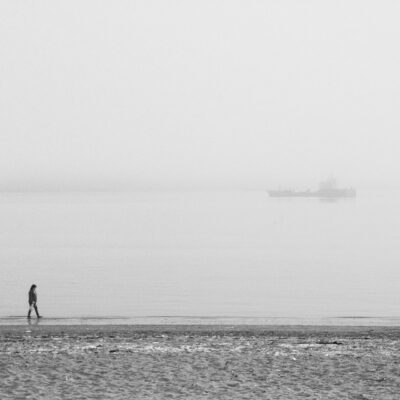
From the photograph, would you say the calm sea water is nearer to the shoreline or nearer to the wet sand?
the shoreline

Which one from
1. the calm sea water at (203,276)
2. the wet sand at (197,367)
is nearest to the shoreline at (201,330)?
the wet sand at (197,367)

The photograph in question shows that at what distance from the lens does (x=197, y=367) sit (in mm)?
14531

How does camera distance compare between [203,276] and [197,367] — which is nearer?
[197,367]

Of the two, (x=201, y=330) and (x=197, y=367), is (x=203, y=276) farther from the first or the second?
(x=197, y=367)

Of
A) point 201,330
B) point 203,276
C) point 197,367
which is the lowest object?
point 197,367

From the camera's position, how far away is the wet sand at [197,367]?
492 inches

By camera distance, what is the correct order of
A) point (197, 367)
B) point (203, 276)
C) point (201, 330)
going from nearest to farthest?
point (197, 367) → point (201, 330) → point (203, 276)

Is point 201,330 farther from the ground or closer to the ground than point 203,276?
closer to the ground

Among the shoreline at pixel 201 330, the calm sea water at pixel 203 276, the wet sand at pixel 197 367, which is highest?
the calm sea water at pixel 203 276

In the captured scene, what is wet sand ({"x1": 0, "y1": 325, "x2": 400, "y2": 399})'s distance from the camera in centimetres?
1250

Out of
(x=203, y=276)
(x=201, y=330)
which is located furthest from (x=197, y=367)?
(x=203, y=276)

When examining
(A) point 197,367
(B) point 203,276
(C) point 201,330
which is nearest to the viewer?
(A) point 197,367

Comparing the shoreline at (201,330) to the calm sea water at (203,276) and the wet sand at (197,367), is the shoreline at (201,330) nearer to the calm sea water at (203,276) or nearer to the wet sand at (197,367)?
the wet sand at (197,367)

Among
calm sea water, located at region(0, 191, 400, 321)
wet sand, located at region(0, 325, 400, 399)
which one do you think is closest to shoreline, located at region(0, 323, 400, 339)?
wet sand, located at region(0, 325, 400, 399)
